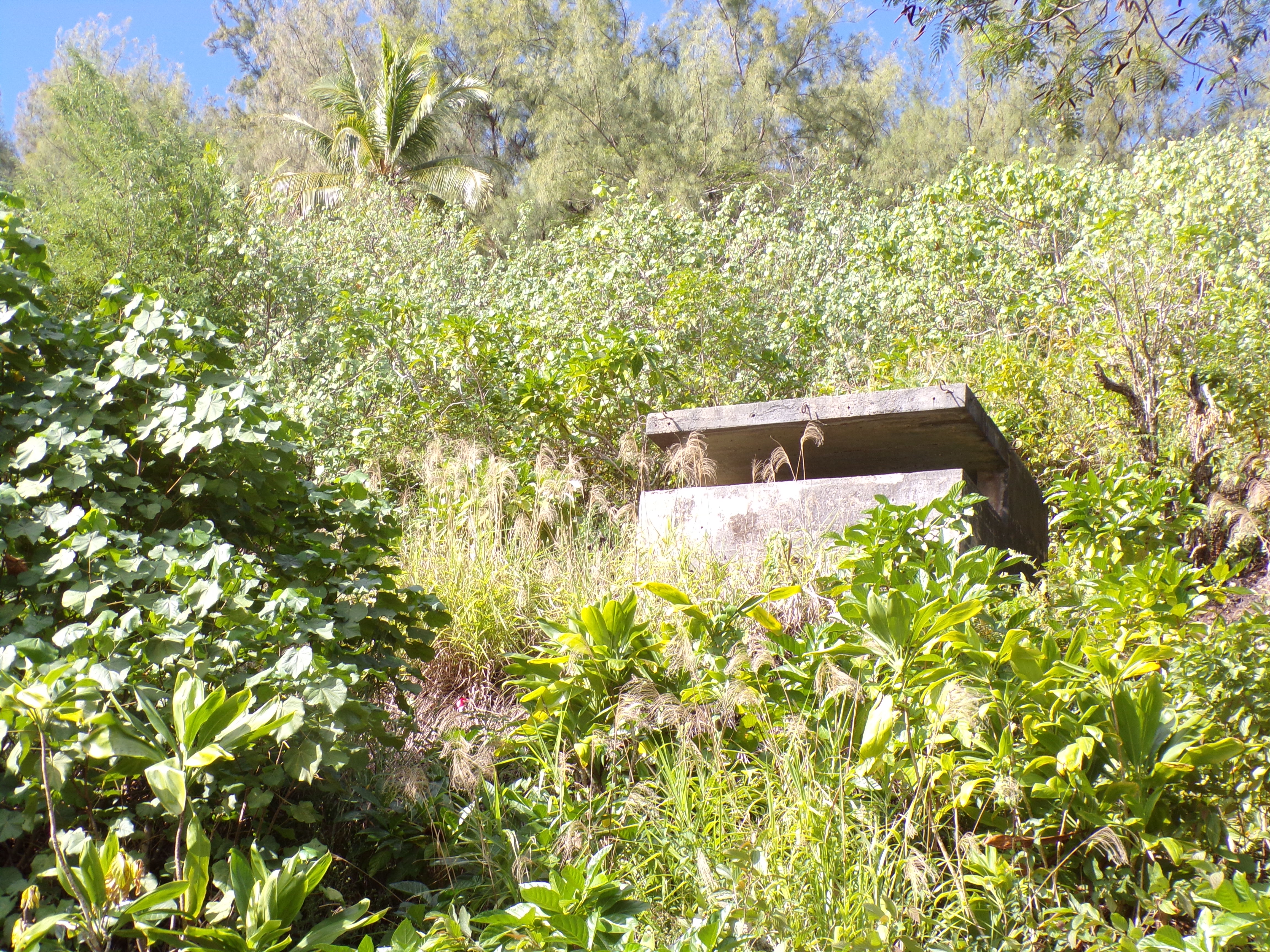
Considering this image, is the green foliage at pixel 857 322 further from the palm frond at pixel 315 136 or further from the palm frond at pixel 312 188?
the palm frond at pixel 315 136

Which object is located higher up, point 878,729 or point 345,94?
point 345,94

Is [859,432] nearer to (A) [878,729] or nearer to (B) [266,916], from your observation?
(A) [878,729]

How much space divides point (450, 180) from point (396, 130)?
133cm

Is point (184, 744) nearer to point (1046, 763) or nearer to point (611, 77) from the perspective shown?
point (1046, 763)

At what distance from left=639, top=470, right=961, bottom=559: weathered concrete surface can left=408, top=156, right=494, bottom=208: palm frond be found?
50.8 feet

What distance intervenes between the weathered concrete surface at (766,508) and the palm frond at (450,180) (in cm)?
1548

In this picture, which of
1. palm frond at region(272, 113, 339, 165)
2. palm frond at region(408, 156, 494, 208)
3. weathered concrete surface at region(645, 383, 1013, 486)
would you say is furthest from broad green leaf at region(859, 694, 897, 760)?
palm frond at region(272, 113, 339, 165)

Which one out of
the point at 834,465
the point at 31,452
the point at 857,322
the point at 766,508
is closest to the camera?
the point at 31,452

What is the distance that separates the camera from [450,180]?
1812 cm

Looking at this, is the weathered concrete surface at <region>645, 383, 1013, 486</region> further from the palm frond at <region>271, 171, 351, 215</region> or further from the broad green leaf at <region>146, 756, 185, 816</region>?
the palm frond at <region>271, 171, 351, 215</region>

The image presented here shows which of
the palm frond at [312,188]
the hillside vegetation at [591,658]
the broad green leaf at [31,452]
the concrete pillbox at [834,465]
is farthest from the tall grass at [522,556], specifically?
the palm frond at [312,188]

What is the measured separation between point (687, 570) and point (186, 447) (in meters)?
1.83

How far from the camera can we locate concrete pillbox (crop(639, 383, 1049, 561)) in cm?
337

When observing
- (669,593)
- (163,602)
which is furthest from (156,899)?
(669,593)
